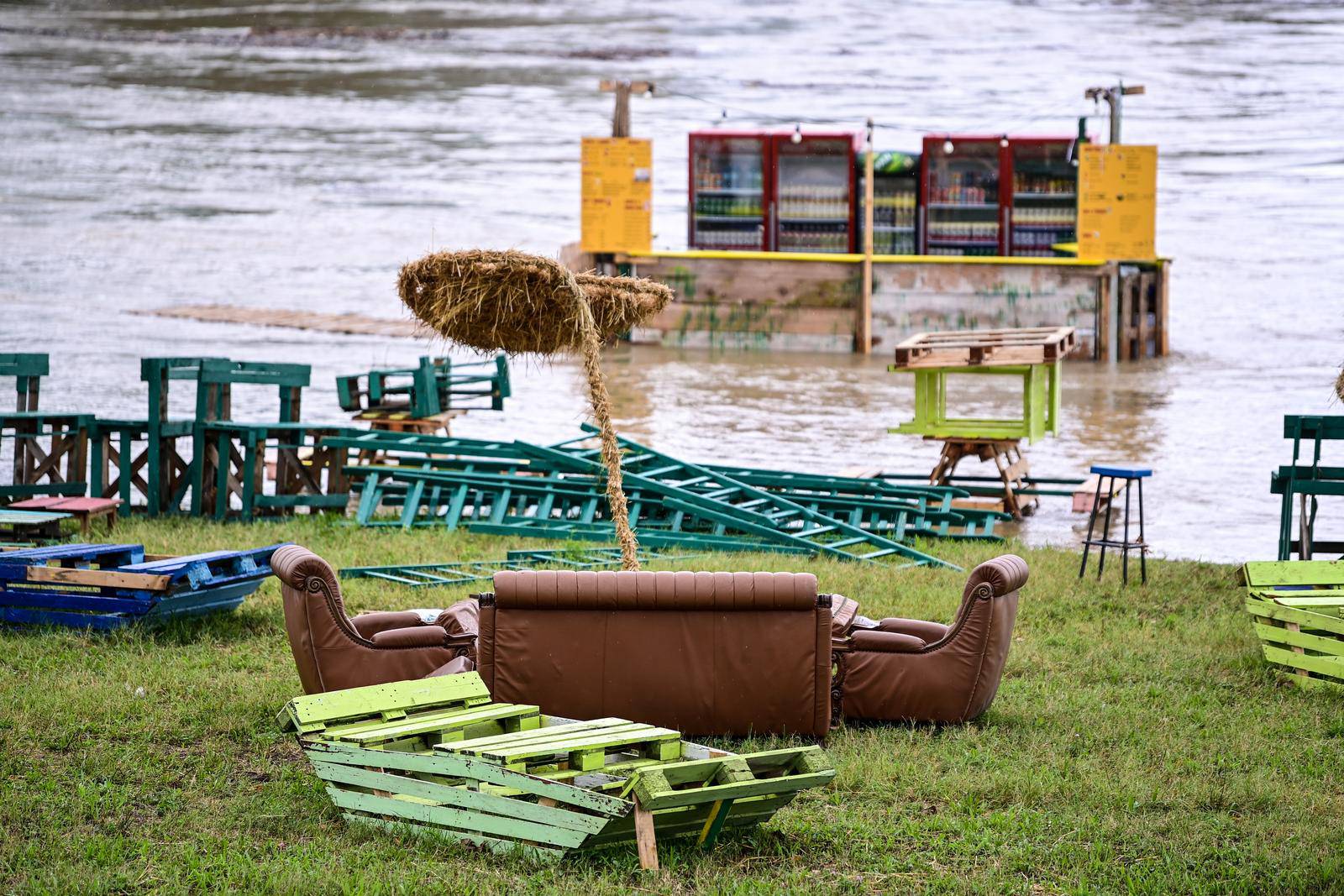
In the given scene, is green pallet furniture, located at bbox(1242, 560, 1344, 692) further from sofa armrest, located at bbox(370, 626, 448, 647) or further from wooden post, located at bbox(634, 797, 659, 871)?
sofa armrest, located at bbox(370, 626, 448, 647)

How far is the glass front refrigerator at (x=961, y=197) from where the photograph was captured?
22938 mm

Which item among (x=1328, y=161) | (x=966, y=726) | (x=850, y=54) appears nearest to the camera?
(x=966, y=726)

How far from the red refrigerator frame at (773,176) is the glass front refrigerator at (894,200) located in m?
0.15

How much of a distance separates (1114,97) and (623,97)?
7035 millimetres

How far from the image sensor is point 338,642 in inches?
287

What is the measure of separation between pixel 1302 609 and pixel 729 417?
9.72 m

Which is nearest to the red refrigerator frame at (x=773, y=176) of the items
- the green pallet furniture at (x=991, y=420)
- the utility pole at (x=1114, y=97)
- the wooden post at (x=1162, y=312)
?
the utility pole at (x=1114, y=97)

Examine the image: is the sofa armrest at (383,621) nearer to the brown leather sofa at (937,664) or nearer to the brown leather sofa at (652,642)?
the brown leather sofa at (652,642)

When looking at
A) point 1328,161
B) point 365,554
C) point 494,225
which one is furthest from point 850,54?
point 365,554

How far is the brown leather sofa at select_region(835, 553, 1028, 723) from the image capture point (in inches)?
283

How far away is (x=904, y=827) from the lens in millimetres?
6004

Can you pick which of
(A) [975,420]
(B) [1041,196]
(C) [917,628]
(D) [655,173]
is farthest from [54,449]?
(D) [655,173]

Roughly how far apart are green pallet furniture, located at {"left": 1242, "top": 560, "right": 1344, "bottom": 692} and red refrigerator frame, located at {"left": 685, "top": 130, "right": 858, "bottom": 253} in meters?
14.8

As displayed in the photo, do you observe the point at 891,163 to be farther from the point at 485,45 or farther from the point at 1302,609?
the point at 485,45
